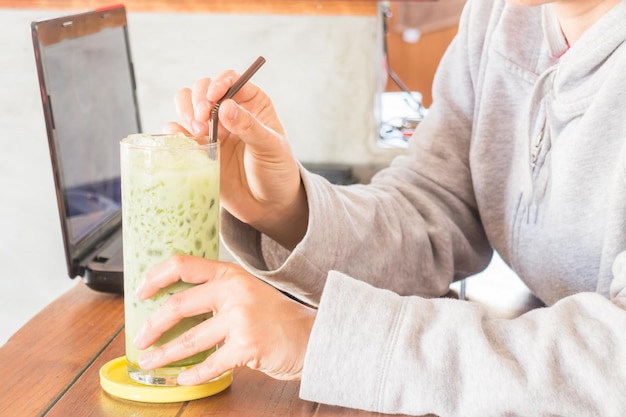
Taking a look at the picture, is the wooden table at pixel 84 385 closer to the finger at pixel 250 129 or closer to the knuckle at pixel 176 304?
the knuckle at pixel 176 304

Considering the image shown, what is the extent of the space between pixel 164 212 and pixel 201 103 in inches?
6.7

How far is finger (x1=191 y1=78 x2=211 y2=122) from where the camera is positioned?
0.99 meters

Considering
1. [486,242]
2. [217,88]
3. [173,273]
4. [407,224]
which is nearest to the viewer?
[173,273]

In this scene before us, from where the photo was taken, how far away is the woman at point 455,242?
0.86 meters

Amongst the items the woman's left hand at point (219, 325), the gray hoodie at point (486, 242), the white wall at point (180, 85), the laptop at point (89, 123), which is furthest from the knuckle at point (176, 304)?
the white wall at point (180, 85)

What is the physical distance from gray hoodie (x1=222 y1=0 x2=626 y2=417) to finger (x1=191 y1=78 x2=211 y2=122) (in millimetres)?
184

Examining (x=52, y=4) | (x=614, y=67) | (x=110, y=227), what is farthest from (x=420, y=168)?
(x=52, y=4)

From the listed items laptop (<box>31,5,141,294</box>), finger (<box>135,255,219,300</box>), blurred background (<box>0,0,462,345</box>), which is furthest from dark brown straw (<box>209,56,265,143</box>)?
blurred background (<box>0,0,462,345</box>)

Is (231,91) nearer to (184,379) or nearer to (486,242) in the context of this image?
(184,379)

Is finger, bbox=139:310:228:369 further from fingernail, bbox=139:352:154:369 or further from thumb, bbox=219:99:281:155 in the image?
thumb, bbox=219:99:281:155

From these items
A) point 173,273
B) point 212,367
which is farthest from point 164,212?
point 212,367

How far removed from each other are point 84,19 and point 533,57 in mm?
737

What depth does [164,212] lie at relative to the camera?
0.88 metres

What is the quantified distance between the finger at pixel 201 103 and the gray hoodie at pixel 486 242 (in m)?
0.18
